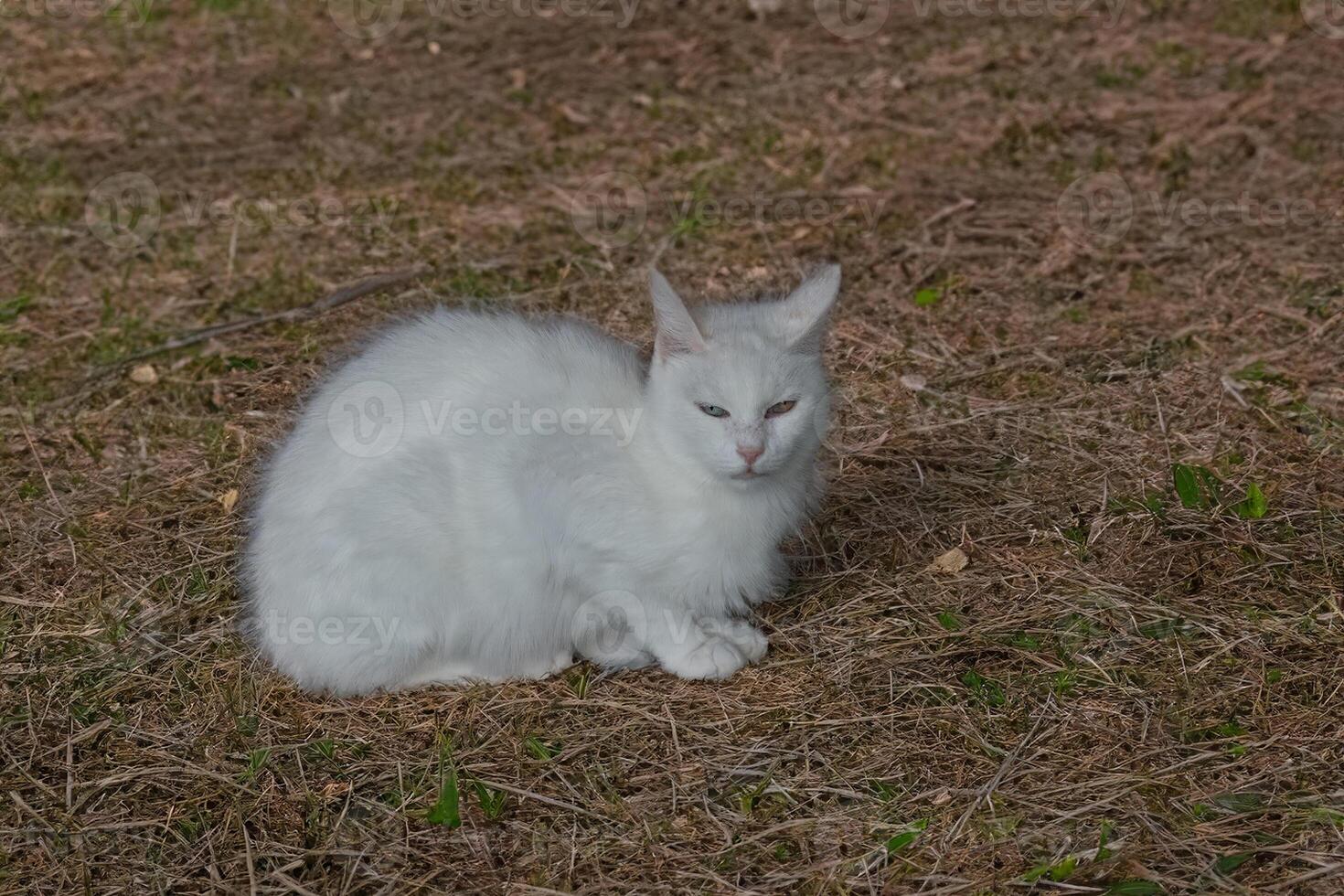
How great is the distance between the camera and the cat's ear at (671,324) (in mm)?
3088

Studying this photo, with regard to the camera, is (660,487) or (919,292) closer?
(660,487)

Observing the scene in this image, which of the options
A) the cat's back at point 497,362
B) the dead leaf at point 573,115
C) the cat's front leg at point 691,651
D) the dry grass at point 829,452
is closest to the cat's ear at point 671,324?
the cat's back at point 497,362

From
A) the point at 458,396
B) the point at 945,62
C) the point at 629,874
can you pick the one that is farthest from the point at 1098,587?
the point at 945,62

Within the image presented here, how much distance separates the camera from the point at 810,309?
10.8ft

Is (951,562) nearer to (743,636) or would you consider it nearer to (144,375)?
(743,636)

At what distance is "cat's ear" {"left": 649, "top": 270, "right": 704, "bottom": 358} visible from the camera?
3088 millimetres

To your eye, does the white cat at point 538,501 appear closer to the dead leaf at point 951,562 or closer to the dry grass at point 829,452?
the dry grass at point 829,452

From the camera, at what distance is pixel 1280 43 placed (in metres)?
7.18

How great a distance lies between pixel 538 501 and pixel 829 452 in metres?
1.46

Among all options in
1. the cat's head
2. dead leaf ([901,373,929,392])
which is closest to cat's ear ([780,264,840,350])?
the cat's head

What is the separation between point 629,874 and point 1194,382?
297 cm

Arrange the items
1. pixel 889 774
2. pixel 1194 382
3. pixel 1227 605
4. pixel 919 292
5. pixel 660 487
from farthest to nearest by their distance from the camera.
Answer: pixel 919 292 → pixel 1194 382 → pixel 1227 605 → pixel 660 487 → pixel 889 774

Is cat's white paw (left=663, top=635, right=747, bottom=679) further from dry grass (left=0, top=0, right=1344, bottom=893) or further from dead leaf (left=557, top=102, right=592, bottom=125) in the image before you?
dead leaf (left=557, top=102, right=592, bottom=125)

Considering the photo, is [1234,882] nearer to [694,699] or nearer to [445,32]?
[694,699]
